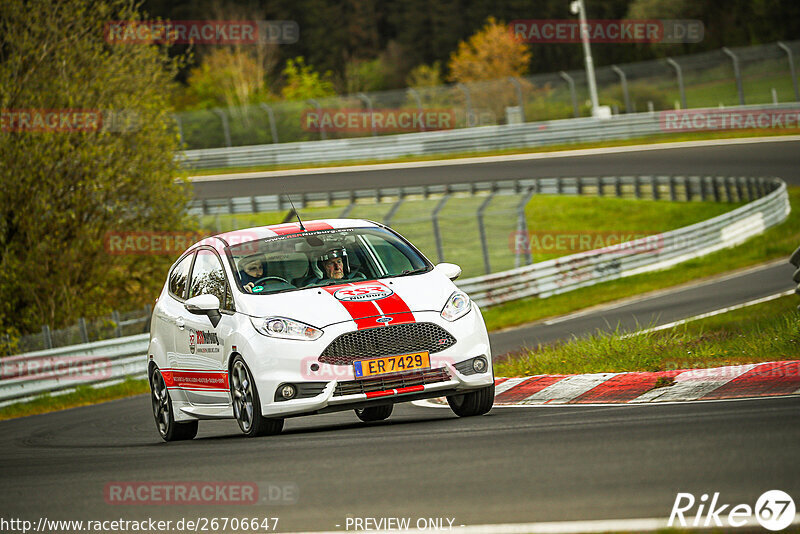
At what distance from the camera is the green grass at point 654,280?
80.1ft

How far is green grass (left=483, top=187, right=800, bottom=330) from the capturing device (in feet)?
80.1

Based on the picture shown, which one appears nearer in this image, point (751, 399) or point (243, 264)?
point (751, 399)

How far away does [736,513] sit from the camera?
4781mm

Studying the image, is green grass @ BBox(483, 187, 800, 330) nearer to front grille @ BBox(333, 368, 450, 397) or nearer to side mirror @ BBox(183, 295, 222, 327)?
side mirror @ BBox(183, 295, 222, 327)

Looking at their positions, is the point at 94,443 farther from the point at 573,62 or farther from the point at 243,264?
the point at 573,62

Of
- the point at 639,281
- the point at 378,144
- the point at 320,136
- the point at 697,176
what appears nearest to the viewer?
the point at 639,281

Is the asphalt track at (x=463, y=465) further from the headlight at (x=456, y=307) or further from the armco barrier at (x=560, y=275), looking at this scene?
the armco barrier at (x=560, y=275)

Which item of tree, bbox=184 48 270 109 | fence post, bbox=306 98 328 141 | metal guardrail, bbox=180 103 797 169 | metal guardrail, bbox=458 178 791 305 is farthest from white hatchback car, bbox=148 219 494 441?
tree, bbox=184 48 270 109

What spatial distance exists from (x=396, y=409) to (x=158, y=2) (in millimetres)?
93195

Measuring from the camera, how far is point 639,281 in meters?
26.6

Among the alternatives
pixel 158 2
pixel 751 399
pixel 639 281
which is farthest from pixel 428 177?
pixel 158 2

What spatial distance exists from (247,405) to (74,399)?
35.4 feet

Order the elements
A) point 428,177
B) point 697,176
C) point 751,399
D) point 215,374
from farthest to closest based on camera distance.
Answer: point 428,177
point 697,176
point 215,374
point 751,399

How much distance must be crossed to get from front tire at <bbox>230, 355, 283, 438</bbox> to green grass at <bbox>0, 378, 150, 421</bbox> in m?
9.99
